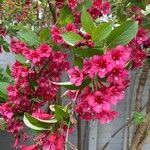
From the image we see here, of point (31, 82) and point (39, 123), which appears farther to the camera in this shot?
point (31, 82)

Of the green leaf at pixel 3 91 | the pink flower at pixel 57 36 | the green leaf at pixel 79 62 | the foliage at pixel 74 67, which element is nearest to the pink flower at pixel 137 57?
the foliage at pixel 74 67

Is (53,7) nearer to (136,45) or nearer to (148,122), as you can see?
(136,45)

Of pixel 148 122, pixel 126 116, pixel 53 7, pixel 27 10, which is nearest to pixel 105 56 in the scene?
pixel 53 7

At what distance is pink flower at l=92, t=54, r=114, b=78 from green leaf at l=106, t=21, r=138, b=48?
Answer: 103 millimetres

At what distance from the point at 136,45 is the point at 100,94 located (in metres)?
0.47

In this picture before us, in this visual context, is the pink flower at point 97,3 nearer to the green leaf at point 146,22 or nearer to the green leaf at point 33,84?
the green leaf at point 146,22

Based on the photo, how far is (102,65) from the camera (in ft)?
3.29

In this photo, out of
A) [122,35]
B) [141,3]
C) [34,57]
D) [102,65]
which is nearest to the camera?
[102,65]

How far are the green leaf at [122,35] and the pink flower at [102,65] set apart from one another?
0.10 metres

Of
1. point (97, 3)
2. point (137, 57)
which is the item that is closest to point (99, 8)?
point (97, 3)

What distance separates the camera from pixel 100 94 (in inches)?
40.7

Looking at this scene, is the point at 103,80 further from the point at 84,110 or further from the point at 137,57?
the point at 137,57

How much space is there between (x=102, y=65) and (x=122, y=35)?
16 cm

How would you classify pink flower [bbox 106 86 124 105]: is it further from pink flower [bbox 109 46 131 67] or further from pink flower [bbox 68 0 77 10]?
pink flower [bbox 68 0 77 10]
